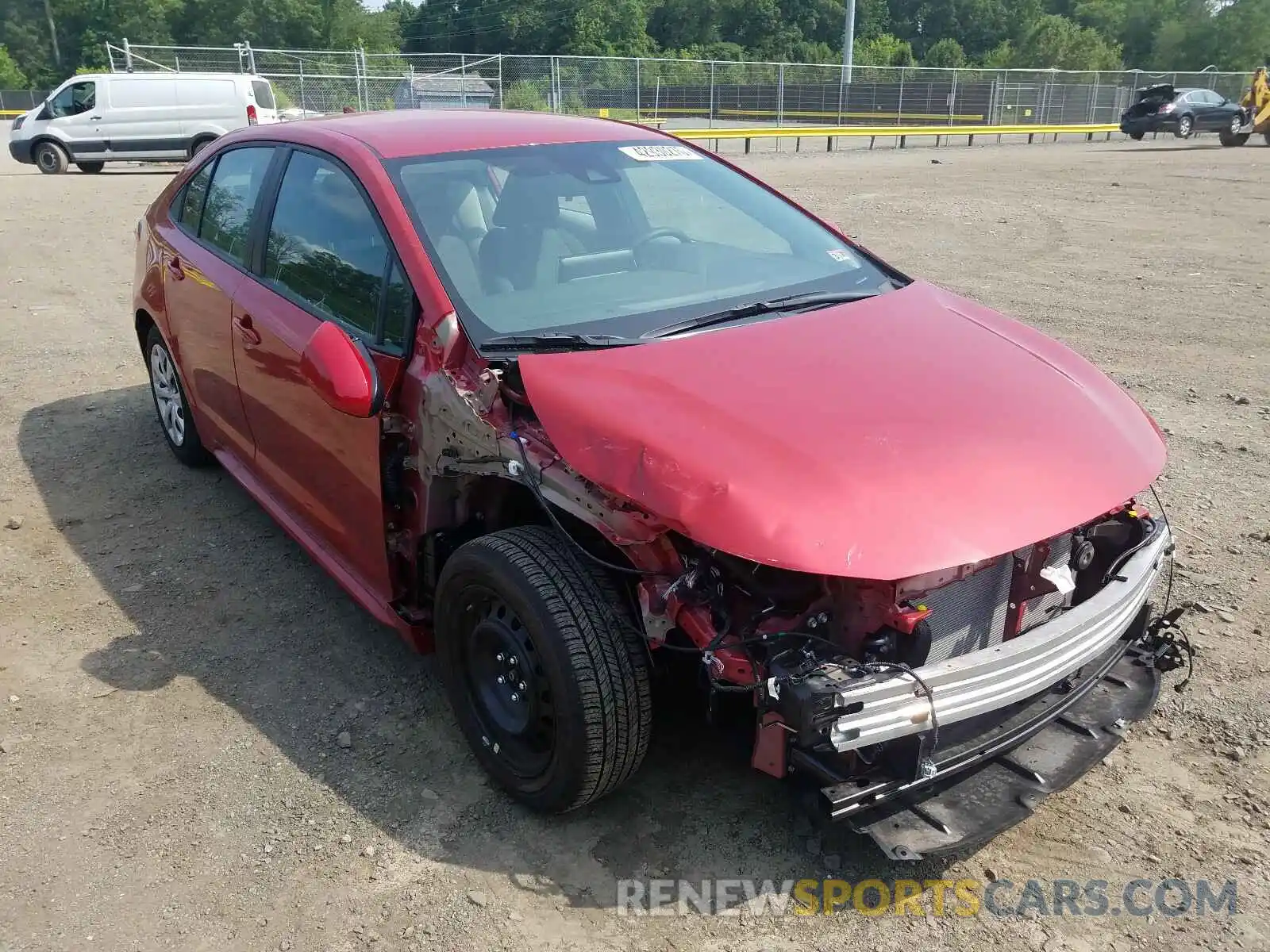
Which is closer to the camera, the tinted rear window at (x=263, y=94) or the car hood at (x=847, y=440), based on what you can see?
the car hood at (x=847, y=440)

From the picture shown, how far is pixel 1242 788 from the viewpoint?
9.82 ft

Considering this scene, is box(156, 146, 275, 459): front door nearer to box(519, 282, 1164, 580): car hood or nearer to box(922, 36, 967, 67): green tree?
box(519, 282, 1164, 580): car hood

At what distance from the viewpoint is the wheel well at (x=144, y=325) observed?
5254 millimetres

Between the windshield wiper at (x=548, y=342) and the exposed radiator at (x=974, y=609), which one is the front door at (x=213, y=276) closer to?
the windshield wiper at (x=548, y=342)

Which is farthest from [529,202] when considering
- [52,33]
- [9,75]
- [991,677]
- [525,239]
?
[52,33]

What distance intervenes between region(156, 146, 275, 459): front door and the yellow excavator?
3076 centimetres

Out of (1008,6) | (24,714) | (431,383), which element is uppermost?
(1008,6)

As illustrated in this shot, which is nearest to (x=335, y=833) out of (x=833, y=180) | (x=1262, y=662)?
(x=1262, y=662)

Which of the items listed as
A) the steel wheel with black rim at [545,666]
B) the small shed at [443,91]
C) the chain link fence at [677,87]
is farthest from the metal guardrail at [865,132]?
the steel wheel with black rim at [545,666]

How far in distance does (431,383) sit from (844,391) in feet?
3.90

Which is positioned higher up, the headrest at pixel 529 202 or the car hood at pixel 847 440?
the headrest at pixel 529 202

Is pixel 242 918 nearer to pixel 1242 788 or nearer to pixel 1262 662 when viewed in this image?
pixel 1242 788

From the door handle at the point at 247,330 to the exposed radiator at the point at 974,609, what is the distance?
2.63m

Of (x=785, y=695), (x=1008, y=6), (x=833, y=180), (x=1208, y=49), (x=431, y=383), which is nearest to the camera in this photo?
(x=785, y=695)
